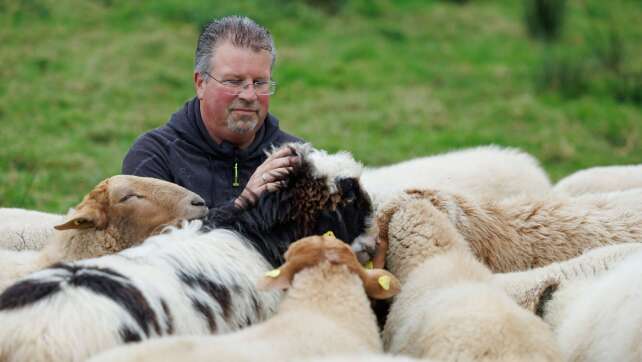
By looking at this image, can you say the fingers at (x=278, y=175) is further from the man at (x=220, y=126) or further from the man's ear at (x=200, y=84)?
the man's ear at (x=200, y=84)

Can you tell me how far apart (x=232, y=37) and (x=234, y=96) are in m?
0.32

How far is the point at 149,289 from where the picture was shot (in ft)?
11.7

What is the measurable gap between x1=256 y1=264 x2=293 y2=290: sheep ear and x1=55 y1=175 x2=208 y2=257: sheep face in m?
0.97

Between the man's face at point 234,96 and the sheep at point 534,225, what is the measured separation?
98cm

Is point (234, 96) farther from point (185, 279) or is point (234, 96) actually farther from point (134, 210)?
point (185, 279)

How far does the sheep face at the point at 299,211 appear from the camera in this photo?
4.23 metres

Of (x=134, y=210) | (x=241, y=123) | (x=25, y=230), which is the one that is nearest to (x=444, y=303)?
(x=134, y=210)

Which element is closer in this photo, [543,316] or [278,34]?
[543,316]

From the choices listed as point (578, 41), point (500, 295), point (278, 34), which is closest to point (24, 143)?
point (278, 34)

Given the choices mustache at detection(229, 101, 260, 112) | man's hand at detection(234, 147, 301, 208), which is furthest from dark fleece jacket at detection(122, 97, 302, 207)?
man's hand at detection(234, 147, 301, 208)

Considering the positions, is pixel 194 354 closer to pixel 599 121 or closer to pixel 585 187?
pixel 585 187

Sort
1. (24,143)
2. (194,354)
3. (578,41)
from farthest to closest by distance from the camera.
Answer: (578,41) → (24,143) → (194,354)

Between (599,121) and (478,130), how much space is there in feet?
5.24

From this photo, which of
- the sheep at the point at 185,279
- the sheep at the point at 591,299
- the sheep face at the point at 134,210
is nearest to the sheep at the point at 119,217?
the sheep face at the point at 134,210
